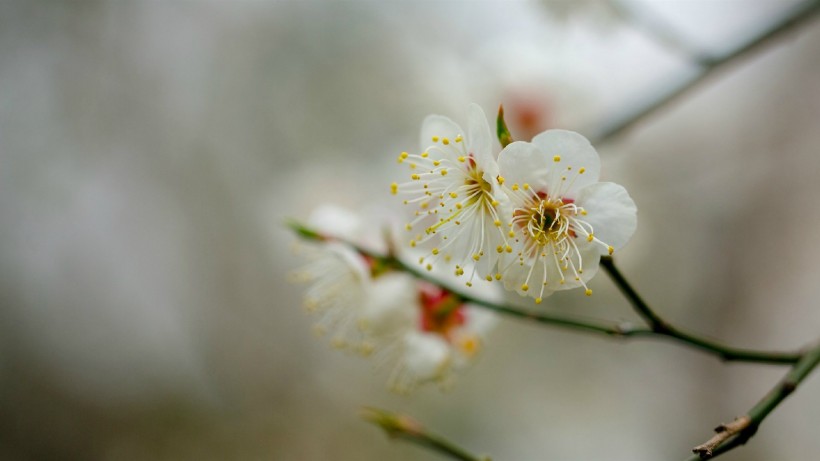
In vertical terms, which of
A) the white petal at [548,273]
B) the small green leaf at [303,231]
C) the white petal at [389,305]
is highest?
the small green leaf at [303,231]

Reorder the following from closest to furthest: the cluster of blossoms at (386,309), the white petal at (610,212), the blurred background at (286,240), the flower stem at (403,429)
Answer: the white petal at (610,212) → the flower stem at (403,429) → the cluster of blossoms at (386,309) → the blurred background at (286,240)

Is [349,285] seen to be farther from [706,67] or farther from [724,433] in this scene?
[706,67]

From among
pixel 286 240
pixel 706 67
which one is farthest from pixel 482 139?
pixel 286 240

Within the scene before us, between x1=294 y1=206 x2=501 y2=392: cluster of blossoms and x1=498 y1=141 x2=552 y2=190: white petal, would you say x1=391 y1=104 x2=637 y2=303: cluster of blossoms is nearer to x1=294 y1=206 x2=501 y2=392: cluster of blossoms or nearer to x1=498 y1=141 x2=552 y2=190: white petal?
x1=498 y1=141 x2=552 y2=190: white petal

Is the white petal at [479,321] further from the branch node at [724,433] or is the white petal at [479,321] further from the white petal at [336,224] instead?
the branch node at [724,433]

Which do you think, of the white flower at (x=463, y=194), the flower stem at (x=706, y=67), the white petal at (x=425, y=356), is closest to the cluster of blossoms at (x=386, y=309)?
the white petal at (x=425, y=356)

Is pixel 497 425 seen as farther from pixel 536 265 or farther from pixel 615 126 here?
pixel 536 265

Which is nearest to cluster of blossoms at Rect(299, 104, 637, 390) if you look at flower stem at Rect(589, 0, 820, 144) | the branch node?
the branch node
